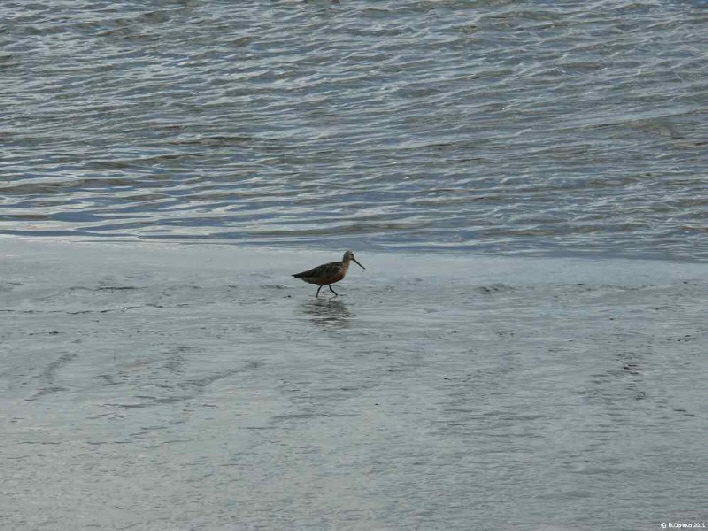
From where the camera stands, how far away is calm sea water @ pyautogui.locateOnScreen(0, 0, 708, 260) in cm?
1360

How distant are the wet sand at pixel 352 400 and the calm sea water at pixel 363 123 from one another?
2580mm

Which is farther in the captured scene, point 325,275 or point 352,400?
point 325,275

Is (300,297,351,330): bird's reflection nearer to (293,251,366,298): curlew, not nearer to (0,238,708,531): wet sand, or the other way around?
(0,238,708,531): wet sand

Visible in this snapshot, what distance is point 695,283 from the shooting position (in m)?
10.5

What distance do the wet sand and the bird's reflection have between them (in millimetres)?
32

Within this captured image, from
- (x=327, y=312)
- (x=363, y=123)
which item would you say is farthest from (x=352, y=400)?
(x=363, y=123)

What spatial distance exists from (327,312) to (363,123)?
963 centimetres

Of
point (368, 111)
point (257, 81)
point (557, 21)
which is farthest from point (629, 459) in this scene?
point (557, 21)

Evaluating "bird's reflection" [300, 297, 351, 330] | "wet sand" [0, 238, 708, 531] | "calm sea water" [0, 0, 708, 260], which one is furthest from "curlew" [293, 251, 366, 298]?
"calm sea water" [0, 0, 708, 260]

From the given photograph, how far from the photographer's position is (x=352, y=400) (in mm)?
7082

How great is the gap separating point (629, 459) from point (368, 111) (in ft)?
44.8

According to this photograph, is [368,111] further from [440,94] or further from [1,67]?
[1,67]

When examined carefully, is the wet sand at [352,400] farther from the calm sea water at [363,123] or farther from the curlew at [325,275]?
the calm sea water at [363,123]

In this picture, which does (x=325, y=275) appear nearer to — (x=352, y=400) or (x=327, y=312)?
(x=327, y=312)
